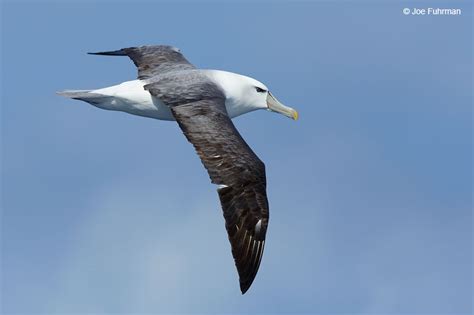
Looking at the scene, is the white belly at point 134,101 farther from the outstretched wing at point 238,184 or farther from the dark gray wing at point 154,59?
the outstretched wing at point 238,184

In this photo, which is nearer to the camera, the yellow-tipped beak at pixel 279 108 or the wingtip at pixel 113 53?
the yellow-tipped beak at pixel 279 108

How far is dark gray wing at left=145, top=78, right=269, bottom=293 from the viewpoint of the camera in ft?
43.9

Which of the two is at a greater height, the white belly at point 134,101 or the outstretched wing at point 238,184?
the white belly at point 134,101

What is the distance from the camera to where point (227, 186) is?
532 inches

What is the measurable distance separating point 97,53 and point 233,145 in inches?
232

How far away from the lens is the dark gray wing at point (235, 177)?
13375 millimetres

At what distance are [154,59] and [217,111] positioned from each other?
11.7 ft

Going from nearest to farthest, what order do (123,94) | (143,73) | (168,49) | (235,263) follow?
1. (235,263)
2. (123,94)
3. (143,73)
4. (168,49)

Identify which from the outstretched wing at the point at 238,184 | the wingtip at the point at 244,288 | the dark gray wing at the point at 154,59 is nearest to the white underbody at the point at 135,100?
the dark gray wing at the point at 154,59

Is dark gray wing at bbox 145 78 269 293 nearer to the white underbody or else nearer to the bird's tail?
the white underbody

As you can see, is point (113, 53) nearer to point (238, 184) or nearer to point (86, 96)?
point (86, 96)

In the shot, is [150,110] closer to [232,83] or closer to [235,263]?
[232,83]

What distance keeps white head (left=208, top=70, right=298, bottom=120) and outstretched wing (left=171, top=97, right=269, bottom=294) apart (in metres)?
2.05

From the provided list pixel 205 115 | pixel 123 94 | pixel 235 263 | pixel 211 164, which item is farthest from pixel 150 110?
pixel 235 263
